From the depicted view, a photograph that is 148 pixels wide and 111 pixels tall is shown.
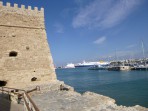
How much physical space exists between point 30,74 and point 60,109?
7147mm

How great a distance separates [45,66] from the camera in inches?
642

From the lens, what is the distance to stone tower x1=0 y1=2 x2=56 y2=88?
14.6 meters

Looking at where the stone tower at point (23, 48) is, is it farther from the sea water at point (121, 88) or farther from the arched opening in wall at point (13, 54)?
the sea water at point (121, 88)

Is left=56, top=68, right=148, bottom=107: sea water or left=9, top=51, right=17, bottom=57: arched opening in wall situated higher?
left=9, top=51, right=17, bottom=57: arched opening in wall

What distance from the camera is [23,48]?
1574 cm

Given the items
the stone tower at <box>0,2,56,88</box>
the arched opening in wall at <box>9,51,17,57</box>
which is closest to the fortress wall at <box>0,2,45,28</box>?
the stone tower at <box>0,2,56,88</box>

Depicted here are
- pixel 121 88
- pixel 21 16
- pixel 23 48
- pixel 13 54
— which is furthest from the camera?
pixel 121 88

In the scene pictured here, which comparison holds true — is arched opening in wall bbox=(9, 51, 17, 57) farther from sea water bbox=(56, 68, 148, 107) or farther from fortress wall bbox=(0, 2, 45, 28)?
sea water bbox=(56, 68, 148, 107)

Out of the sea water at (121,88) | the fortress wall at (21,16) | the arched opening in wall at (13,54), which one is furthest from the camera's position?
the sea water at (121,88)

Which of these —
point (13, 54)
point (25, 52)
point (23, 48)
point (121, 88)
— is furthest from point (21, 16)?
point (121, 88)

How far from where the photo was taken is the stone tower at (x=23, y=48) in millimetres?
14625

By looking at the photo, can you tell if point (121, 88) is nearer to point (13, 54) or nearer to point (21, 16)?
point (13, 54)

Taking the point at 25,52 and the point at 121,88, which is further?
the point at 121,88

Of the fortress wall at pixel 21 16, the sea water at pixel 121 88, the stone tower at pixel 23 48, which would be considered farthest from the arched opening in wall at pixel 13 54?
the sea water at pixel 121 88
